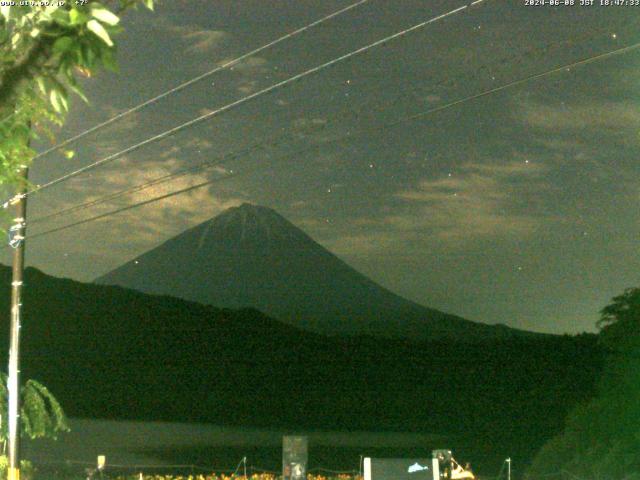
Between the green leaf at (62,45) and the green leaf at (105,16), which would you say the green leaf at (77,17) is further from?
the green leaf at (62,45)

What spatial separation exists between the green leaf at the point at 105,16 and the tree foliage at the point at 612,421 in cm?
2050

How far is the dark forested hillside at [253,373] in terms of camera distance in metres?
132

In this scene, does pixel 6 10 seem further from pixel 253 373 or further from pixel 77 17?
pixel 253 373

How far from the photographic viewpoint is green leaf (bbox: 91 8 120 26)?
14.5ft

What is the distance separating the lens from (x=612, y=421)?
26672 mm

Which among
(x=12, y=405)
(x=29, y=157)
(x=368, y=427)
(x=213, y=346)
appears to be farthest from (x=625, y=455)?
(x=213, y=346)

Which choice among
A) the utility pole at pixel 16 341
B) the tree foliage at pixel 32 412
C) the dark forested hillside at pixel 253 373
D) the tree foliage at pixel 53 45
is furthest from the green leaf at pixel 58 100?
the dark forested hillside at pixel 253 373

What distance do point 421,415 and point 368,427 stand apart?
1511 centimetres

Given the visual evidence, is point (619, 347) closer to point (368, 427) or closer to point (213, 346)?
point (368, 427)

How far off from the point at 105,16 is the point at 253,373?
545ft

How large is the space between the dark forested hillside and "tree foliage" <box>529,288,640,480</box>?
77.4 meters

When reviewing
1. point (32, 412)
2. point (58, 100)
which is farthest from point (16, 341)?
point (58, 100)

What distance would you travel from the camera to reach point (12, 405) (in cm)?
1881

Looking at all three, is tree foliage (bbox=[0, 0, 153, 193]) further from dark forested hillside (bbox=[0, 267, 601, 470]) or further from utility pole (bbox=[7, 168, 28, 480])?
dark forested hillside (bbox=[0, 267, 601, 470])
